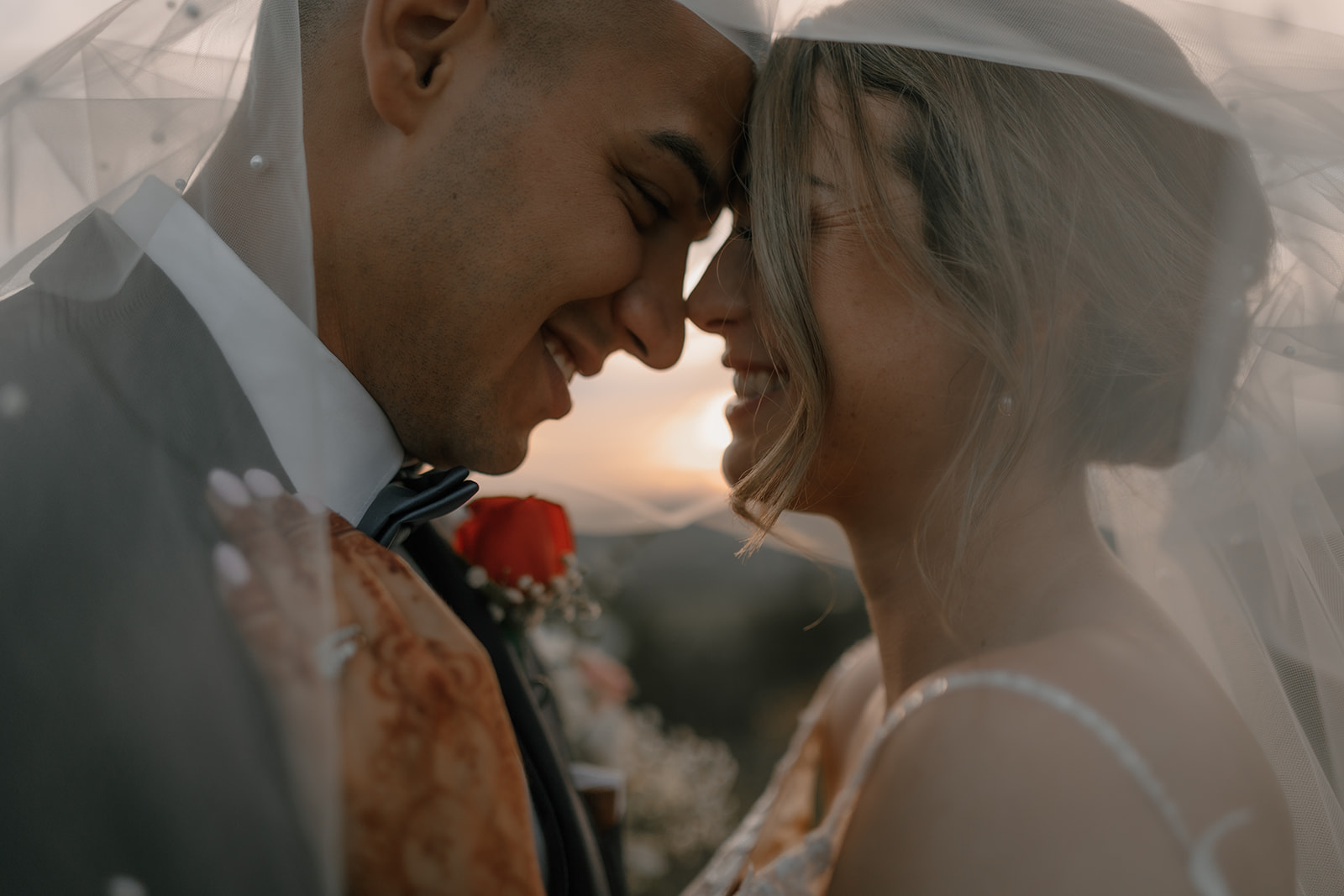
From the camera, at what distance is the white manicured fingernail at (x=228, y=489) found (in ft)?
4.02

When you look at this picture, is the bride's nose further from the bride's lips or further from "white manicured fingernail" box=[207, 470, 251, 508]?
"white manicured fingernail" box=[207, 470, 251, 508]

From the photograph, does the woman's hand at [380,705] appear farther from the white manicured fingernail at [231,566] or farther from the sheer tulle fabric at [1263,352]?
the sheer tulle fabric at [1263,352]

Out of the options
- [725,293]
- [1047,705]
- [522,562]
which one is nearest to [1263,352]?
[1047,705]

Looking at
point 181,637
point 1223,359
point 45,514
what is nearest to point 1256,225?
point 1223,359

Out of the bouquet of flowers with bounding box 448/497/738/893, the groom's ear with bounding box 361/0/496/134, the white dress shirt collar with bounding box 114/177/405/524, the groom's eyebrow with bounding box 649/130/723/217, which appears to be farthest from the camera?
the bouquet of flowers with bounding box 448/497/738/893

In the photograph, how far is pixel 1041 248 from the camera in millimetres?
1771

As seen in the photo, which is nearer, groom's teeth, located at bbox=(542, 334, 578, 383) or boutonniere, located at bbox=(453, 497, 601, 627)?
groom's teeth, located at bbox=(542, 334, 578, 383)

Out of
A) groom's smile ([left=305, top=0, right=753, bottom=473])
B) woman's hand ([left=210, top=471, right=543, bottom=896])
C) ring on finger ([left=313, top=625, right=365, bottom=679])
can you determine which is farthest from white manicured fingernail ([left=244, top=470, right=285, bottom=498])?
groom's smile ([left=305, top=0, right=753, bottom=473])

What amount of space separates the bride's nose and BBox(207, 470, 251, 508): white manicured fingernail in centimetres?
122

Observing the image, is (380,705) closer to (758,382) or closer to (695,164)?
(758,382)

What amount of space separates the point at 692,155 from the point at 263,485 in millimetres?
1231

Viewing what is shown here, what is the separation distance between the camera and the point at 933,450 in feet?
6.23

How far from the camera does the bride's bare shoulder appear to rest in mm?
1311

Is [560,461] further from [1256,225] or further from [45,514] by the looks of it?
[1256,225]
